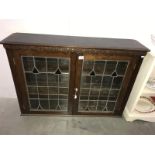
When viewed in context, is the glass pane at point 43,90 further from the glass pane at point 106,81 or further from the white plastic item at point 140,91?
the white plastic item at point 140,91

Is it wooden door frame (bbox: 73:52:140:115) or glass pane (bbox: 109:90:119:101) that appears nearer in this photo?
wooden door frame (bbox: 73:52:140:115)

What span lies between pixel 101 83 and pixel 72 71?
1.15 ft

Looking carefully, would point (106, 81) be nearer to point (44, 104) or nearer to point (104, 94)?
point (104, 94)

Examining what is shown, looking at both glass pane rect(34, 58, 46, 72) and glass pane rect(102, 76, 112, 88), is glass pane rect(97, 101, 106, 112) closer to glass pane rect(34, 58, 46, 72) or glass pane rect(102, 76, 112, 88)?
glass pane rect(102, 76, 112, 88)

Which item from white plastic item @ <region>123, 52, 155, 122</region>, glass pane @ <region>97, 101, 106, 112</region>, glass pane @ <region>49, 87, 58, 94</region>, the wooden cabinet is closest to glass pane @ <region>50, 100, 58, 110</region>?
the wooden cabinet

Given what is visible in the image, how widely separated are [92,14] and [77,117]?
1.20 m

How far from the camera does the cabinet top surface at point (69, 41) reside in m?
1.28

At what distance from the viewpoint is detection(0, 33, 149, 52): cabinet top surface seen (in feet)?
4.20

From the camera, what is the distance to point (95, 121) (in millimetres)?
1795

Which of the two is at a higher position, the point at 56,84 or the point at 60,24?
the point at 60,24

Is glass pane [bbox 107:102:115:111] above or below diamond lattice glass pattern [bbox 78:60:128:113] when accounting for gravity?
below

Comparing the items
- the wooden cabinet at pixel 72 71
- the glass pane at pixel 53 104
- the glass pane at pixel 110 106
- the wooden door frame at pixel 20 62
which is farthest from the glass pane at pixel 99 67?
the glass pane at pixel 53 104
